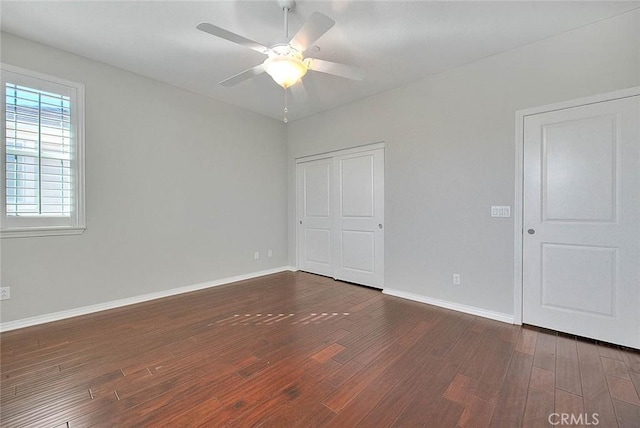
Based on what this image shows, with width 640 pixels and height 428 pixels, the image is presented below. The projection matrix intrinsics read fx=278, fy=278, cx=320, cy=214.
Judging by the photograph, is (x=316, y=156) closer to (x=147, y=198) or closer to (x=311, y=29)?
(x=147, y=198)

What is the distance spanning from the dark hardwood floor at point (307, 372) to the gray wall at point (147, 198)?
0.49 meters

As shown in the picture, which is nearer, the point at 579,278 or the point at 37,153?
the point at 579,278

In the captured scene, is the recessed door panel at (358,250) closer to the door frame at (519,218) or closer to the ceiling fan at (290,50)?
the door frame at (519,218)

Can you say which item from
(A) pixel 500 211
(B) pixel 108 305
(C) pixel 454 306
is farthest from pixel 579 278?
(B) pixel 108 305

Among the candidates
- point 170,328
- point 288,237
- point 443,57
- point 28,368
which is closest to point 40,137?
point 28,368

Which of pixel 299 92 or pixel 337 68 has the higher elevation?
pixel 299 92

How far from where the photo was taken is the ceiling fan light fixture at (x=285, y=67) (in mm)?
2080

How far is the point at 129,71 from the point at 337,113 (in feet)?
9.01

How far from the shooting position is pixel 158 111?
3.57m

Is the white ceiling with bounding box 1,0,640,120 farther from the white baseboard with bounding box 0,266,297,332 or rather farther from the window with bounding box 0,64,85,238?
the white baseboard with bounding box 0,266,297,332

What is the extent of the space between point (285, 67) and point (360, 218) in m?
2.58

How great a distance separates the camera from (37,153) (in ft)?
8.95

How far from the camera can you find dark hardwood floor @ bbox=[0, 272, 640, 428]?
1560 millimetres

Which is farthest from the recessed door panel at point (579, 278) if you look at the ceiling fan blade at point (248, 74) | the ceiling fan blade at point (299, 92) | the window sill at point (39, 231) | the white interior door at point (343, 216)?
the window sill at point (39, 231)
